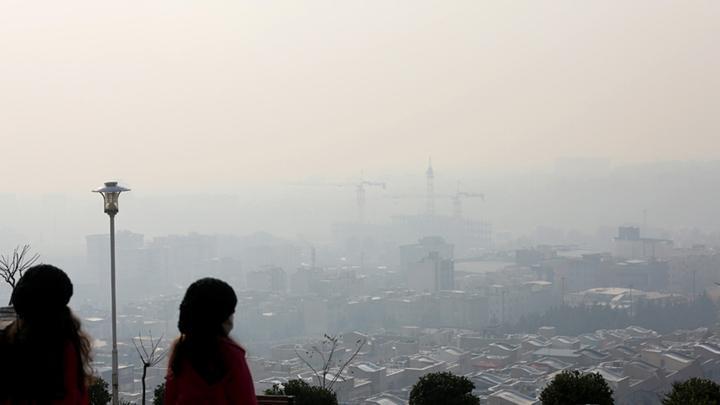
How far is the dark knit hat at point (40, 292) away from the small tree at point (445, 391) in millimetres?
4915

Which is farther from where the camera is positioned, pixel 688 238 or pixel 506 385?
pixel 688 238

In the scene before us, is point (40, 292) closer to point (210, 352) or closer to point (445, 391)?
point (210, 352)

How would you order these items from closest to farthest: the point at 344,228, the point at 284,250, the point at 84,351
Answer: the point at 84,351 < the point at 284,250 < the point at 344,228

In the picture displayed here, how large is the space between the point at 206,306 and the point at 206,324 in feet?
0.13

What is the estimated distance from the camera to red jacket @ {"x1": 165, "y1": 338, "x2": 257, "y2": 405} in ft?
5.82

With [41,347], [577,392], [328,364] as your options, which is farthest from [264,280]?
[41,347]

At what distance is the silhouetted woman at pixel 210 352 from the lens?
5.82 feet

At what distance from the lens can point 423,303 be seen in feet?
143

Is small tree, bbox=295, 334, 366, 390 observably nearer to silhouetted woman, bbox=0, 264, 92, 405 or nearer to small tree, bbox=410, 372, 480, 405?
small tree, bbox=410, 372, 480, 405

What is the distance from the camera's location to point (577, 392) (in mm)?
6023

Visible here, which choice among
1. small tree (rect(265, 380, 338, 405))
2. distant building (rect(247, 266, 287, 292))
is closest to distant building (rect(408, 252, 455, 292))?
distant building (rect(247, 266, 287, 292))

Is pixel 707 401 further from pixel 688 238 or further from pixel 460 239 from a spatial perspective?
pixel 460 239

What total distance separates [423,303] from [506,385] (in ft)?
75.1

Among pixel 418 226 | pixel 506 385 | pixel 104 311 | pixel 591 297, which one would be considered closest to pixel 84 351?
pixel 506 385
